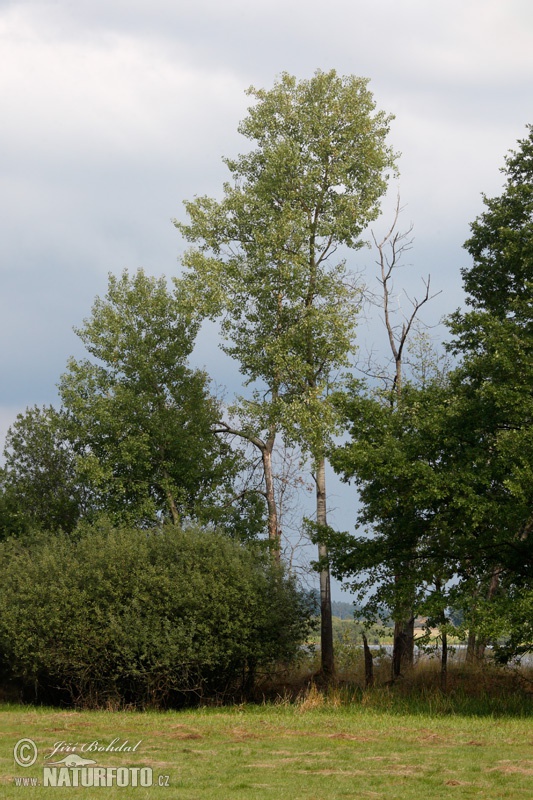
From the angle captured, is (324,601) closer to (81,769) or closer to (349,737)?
(349,737)

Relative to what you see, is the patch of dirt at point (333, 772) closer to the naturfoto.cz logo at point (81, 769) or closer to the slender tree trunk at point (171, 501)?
the naturfoto.cz logo at point (81, 769)

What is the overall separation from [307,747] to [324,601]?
14.0 m

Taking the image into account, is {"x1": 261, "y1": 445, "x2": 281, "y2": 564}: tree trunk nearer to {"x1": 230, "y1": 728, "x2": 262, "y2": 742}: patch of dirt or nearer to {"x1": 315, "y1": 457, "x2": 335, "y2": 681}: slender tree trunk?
{"x1": 315, "y1": 457, "x2": 335, "y2": 681}: slender tree trunk

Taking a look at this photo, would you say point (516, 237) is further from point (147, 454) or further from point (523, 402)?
point (147, 454)

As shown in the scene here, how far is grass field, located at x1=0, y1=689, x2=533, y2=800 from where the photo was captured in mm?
12852

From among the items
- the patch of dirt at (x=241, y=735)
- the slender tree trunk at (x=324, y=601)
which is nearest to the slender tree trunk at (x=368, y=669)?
the slender tree trunk at (x=324, y=601)

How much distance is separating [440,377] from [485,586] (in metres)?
10.8

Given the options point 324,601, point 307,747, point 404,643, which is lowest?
point 307,747

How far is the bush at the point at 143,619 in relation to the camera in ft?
83.0

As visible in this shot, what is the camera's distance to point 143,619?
25.5 metres

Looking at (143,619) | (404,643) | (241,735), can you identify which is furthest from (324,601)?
(241,735)

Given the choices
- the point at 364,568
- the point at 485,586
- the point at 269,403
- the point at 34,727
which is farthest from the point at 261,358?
the point at 34,727

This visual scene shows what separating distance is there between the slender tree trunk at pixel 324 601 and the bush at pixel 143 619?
306 cm

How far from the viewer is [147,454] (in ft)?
116
